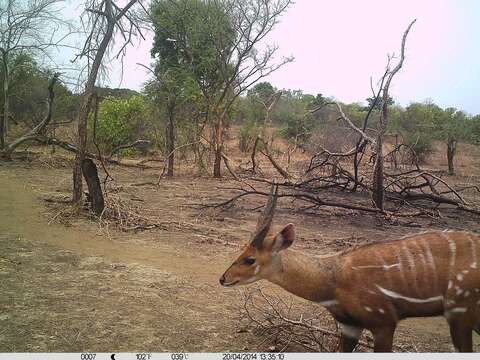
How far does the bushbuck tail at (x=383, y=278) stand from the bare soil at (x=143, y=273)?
73cm

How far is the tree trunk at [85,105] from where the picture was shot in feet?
27.1

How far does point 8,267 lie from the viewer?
16.6 ft

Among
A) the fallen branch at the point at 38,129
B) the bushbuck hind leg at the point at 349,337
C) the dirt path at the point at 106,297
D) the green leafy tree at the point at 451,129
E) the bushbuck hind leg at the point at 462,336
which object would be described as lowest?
the dirt path at the point at 106,297

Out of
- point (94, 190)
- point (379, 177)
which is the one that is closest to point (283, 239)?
point (94, 190)

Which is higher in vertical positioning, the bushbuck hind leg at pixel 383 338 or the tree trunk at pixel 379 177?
the tree trunk at pixel 379 177

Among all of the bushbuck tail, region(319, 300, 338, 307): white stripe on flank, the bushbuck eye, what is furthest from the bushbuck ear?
region(319, 300, 338, 307): white stripe on flank

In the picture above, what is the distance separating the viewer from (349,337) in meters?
3.22

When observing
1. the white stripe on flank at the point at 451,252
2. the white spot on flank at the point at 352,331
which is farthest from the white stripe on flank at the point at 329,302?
the white stripe on flank at the point at 451,252

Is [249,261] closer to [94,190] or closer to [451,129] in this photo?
[94,190]

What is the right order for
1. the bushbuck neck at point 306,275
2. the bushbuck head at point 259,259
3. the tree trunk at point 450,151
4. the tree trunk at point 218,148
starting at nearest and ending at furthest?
the bushbuck neck at point 306,275 < the bushbuck head at point 259,259 < the tree trunk at point 218,148 < the tree trunk at point 450,151

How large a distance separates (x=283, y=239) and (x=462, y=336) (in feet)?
4.20

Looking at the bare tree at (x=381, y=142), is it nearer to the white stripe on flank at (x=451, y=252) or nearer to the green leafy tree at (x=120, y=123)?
the white stripe on flank at (x=451, y=252)

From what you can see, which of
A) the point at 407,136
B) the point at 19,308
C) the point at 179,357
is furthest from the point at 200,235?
the point at 407,136

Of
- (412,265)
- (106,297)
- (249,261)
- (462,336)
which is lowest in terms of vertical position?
(106,297)
